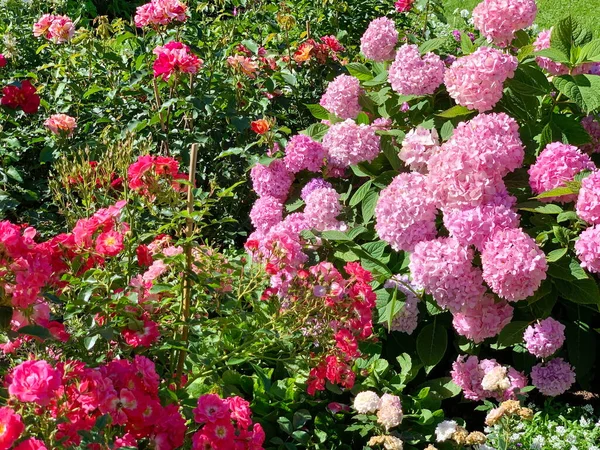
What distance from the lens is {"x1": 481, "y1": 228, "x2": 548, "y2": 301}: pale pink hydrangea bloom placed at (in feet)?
7.90

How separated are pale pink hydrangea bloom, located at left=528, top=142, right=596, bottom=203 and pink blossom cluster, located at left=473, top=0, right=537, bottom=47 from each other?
0.50m

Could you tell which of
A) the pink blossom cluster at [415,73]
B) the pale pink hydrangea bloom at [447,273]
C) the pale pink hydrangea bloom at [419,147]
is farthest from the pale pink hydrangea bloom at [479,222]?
the pink blossom cluster at [415,73]

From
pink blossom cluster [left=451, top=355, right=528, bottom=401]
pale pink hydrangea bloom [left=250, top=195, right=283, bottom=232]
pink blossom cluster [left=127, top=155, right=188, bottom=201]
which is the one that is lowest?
pink blossom cluster [left=451, top=355, right=528, bottom=401]

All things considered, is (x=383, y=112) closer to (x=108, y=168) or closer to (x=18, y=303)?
(x=108, y=168)

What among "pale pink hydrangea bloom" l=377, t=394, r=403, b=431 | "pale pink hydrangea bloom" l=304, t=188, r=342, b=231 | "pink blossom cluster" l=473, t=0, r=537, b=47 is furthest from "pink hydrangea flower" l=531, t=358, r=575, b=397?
"pink blossom cluster" l=473, t=0, r=537, b=47

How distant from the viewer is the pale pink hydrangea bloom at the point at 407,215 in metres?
2.63

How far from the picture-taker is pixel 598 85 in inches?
108

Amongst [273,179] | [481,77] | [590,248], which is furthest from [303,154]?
[590,248]

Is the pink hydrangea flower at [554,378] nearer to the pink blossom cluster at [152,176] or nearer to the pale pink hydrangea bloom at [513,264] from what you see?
the pale pink hydrangea bloom at [513,264]

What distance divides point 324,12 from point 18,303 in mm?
3707

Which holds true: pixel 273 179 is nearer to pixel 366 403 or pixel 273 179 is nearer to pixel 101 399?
pixel 366 403

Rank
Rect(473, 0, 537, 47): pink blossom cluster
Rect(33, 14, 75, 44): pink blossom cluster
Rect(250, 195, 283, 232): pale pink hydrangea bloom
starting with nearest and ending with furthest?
Rect(473, 0, 537, 47): pink blossom cluster < Rect(250, 195, 283, 232): pale pink hydrangea bloom < Rect(33, 14, 75, 44): pink blossom cluster

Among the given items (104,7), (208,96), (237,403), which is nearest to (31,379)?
(237,403)

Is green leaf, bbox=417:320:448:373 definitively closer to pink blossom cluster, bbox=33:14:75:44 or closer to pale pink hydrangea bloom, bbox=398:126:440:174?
pale pink hydrangea bloom, bbox=398:126:440:174
